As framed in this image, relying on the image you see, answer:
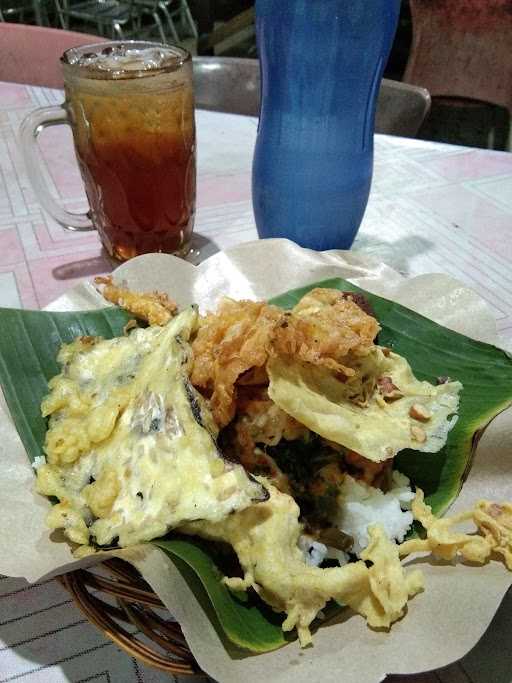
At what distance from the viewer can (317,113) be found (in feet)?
4.50

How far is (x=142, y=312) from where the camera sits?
48.1 inches

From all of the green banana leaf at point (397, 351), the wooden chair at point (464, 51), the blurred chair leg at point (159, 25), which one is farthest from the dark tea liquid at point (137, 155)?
the blurred chair leg at point (159, 25)

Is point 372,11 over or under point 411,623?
over

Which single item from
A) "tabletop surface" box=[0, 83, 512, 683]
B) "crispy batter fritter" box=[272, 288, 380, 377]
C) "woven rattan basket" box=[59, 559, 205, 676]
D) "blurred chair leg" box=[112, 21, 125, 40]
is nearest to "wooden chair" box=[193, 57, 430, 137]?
"tabletop surface" box=[0, 83, 512, 683]

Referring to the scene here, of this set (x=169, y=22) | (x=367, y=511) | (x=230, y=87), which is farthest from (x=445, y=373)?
(x=169, y=22)

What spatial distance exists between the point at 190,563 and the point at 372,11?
1.09m

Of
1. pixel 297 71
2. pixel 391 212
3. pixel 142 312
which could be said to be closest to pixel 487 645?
pixel 142 312

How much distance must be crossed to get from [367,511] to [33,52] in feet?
9.24

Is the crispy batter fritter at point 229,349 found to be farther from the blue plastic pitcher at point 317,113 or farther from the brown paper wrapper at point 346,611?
the blue plastic pitcher at point 317,113

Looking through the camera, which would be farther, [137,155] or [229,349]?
[137,155]

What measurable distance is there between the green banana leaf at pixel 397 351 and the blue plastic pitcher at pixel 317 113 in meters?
0.26

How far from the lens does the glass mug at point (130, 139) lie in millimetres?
1325

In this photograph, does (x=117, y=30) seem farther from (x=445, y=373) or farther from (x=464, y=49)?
(x=445, y=373)

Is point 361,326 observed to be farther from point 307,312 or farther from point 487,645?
point 487,645
